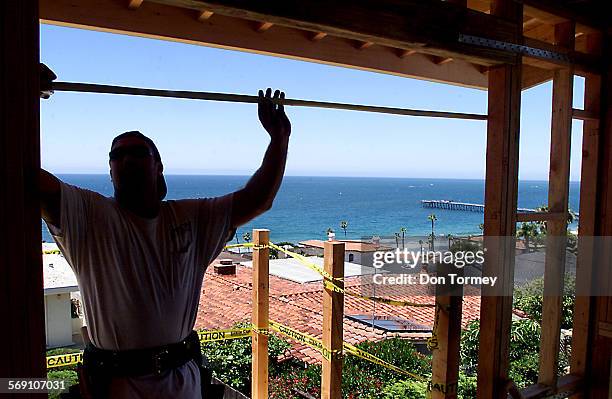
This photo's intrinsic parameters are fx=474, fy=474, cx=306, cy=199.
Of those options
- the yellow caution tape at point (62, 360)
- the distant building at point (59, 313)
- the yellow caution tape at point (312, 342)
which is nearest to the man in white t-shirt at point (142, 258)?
the yellow caution tape at point (312, 342)

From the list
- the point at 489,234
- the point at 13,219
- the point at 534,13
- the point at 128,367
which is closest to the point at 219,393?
the point at 128,367

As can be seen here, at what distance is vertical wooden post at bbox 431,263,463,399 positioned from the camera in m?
1.67

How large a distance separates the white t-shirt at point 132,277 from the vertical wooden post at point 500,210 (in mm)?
1250

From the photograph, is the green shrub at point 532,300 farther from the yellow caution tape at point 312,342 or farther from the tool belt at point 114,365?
the tool belt at point 114,365

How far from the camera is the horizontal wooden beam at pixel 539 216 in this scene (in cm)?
198

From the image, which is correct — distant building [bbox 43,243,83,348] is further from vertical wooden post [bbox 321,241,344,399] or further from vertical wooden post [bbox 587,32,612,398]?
vertical wooden post [bbox 587,32,612,398]

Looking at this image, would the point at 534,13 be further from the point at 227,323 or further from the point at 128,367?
the point at 227,323

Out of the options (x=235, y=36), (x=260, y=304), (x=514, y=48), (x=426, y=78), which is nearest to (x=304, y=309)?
(x=260, y=304)

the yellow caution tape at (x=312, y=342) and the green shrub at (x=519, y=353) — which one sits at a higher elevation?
the yellow caution tape at (x=312, y=342)

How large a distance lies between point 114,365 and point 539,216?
1.80 metres

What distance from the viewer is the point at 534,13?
199 cm

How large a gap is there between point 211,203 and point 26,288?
0.49 metres

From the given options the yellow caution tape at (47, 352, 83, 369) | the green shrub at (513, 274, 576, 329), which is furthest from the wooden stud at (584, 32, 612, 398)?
the green shrub at (513, 274, 576, 329)

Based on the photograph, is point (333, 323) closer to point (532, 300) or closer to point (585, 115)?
point (585, 115)
